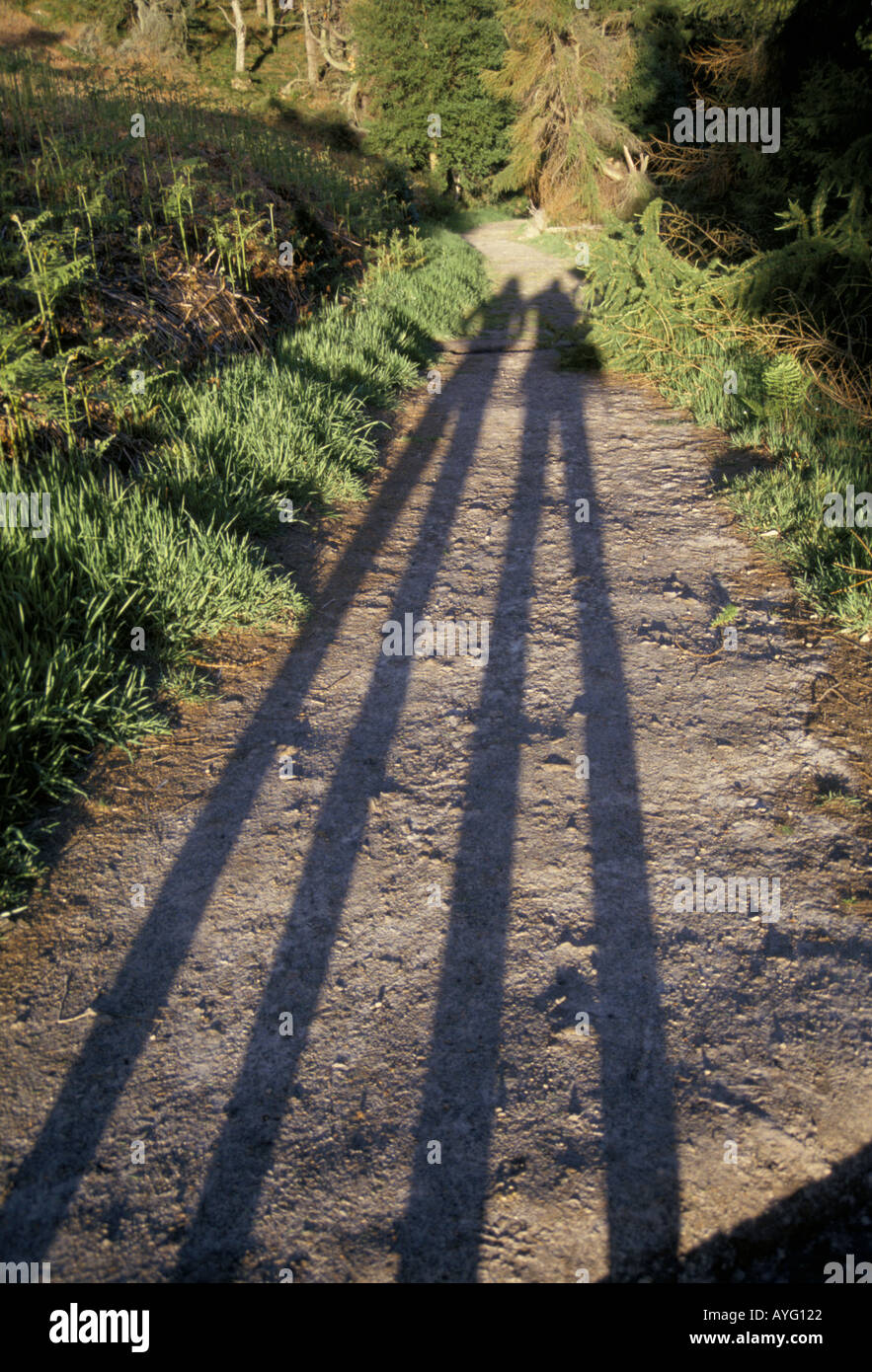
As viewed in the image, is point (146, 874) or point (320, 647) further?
point (320, 647)

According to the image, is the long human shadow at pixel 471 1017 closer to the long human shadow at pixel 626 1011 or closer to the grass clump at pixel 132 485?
the long human shadow at pixel 626 1011

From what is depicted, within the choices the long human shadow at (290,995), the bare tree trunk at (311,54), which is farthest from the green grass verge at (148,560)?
the bare tree trunk at (311,54)

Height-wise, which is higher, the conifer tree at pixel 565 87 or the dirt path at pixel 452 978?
the conifer tree at pixel 565 87

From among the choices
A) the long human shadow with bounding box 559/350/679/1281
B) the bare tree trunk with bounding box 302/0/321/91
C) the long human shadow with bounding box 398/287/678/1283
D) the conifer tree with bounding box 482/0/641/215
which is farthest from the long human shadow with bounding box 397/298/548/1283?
the bare tree trunk with bounding box 302/0/321/91

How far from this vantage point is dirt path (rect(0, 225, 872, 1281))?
2.00m

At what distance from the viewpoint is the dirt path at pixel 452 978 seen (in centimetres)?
200

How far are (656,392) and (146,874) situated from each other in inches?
279

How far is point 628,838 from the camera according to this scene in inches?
120

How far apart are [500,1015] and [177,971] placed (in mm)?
987

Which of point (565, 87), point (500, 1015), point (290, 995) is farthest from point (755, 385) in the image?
point (565, 87)

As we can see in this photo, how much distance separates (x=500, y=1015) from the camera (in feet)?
8.07
